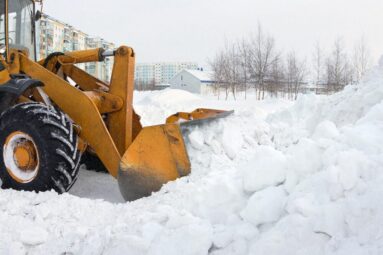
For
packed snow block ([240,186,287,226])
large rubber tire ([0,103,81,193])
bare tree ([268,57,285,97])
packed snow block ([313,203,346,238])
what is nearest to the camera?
packed snow block ([313,203,346,238])

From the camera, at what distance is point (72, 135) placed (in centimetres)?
394

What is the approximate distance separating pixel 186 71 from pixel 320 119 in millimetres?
55464

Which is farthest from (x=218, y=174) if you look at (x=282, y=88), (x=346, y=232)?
(x=282, y=88)

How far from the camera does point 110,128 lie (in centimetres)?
452

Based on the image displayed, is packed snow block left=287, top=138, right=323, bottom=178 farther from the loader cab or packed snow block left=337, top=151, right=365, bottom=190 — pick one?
the loader cab

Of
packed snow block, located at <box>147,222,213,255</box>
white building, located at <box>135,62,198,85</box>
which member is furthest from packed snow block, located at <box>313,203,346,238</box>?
white building, located at <box>135,62,198,85</box>

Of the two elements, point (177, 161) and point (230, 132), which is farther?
point (230, 132)

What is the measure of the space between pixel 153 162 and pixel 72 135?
0.88m

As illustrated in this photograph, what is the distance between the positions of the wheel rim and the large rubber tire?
5 cm

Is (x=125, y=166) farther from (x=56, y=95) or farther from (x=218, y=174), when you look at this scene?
(x=56, y=95)

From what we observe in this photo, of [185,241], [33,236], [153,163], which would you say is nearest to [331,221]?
[185,241]

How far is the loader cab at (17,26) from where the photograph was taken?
492cm

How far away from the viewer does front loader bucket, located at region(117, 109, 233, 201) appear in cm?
382

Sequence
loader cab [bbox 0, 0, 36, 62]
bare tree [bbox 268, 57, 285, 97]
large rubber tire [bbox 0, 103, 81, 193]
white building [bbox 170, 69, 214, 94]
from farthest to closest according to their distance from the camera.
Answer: white building [bbox 170, 69, 214, 94] < bare tree [bbox 268, 57, 285, 97] < loader cab [bbox 0, 0, 36, 62] < large rubber tire [bbox 0, 103, 81, 193]
